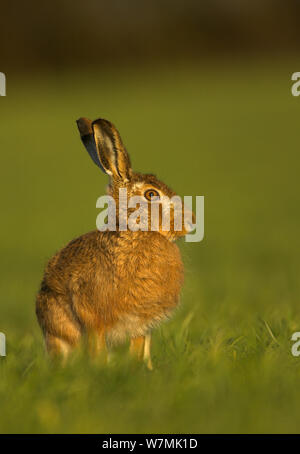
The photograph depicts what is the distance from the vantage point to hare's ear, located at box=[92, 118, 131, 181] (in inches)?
214

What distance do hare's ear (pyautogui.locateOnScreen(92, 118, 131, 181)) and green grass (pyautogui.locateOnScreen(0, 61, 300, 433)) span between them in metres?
0.88

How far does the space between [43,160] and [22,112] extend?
10.7 meters

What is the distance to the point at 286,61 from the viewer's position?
40.6 metres

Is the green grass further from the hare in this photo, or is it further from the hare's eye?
the hare's eye

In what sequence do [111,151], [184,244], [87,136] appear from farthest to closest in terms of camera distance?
[184,244] → [87,136] → [111,151]

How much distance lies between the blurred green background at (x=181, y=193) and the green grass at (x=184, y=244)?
2 centimetres

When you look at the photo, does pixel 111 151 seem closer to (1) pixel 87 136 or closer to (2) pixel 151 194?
(1) pixel 87 136

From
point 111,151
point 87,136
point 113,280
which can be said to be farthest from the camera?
point 87,136

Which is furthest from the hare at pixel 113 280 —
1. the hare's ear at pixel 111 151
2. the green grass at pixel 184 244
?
the green grass at pixel 184 244

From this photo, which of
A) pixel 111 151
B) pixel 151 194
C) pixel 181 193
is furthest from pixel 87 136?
pixel 181 193

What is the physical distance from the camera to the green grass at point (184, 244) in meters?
4.32

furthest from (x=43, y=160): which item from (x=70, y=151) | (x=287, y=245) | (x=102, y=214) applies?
(x=102, y=214)

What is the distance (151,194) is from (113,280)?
2.54 ft

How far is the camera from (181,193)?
1695 cm
